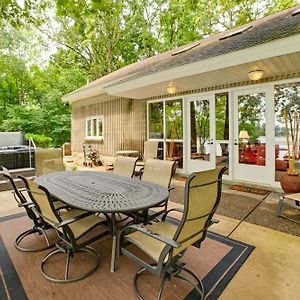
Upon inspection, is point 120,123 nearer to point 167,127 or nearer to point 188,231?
point 167,127

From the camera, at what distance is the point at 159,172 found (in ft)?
10.7

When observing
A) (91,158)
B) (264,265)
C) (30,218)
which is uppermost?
(91,158)

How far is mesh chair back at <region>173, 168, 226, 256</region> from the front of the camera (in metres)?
1.58

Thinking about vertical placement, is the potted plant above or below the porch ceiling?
below

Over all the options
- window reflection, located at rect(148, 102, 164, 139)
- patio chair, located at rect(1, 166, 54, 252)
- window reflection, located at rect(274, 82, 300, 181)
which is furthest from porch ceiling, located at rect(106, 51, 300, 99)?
patio chair, located at rect(1, 166, 54, 252)

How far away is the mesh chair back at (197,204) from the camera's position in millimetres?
1577

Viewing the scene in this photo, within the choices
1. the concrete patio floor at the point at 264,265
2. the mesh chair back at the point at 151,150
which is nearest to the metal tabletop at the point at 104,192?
the concrete patio floor at the point at 264,265

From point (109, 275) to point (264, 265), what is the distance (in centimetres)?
155

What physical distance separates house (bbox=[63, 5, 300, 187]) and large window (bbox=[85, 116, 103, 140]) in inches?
65.0

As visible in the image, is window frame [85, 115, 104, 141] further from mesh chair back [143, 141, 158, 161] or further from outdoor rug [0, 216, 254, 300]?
outdoor rug [0, 216, 254, 300]

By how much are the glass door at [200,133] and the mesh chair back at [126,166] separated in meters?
3.15

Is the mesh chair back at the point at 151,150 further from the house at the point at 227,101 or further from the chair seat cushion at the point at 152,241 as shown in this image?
the chair seat cushion at the point at 152,241

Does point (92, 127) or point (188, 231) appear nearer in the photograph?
point (188, 231)

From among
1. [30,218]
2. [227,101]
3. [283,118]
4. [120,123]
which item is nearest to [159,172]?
[30,218]
